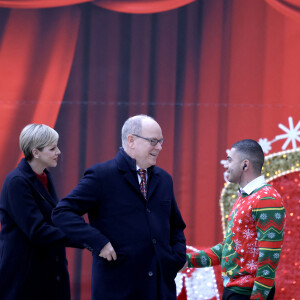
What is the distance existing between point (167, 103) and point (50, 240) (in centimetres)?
134

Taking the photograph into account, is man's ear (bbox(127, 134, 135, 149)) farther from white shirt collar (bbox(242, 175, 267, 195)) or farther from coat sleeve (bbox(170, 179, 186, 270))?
white shirt collar (bbox(242, 175, 267, 195))

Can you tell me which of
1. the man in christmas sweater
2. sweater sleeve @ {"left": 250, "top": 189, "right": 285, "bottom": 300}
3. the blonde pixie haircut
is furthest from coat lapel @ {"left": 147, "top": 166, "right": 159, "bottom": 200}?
the blonde pixie haircut

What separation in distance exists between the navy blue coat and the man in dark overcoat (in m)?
0.29

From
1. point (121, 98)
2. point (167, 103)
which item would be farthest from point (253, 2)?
point (121, 98)

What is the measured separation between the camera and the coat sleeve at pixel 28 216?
2598 mm

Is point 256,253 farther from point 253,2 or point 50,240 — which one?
point 253,2

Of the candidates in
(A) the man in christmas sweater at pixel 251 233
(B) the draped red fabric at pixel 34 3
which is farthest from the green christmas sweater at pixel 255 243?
(B) the draped red fabric at pixel 34 3

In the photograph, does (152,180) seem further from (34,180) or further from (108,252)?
(34,180)

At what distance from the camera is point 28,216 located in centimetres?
261

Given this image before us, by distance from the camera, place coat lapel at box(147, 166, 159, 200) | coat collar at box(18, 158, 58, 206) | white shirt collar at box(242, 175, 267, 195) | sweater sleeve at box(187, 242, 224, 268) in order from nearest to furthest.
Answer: coat lapel at box(147, 166, 159, 200)
white shirt collar at box(242, 175, 267, 195)
coat collar at box(18, 158, 58, 206)
sweater sleeve at box(187, 242, 224, 268)

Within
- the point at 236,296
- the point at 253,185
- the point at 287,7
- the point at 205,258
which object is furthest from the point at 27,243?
the point at 287,7

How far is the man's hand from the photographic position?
2314mm

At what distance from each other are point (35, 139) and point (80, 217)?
2.23 feet

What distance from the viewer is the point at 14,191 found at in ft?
8.73
